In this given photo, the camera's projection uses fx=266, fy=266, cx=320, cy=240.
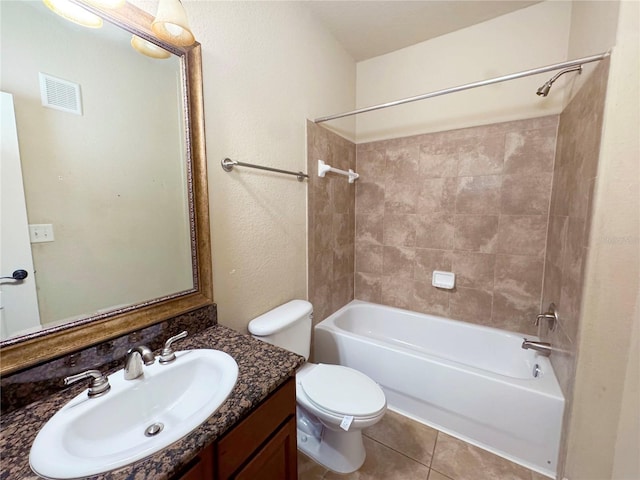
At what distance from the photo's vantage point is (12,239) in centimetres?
72

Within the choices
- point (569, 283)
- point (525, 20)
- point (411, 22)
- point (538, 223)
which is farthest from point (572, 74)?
point (569, 283)

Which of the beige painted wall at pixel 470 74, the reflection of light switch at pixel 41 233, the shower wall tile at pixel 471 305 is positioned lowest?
the shower wall tile at pixel 471 305

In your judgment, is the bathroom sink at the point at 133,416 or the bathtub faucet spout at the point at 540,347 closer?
the bathroom sink at the point at 133,416

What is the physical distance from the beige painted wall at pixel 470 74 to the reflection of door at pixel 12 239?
215 centimetres

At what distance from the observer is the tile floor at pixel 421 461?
1.35 m

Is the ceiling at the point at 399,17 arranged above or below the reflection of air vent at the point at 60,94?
above

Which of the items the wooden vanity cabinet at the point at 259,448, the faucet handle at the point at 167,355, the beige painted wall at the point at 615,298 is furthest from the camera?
the beige painted wall at the point at 615,298

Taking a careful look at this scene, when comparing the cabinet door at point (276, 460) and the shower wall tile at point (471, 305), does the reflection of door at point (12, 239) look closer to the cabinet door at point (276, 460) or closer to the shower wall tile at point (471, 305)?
the cabinet door at point (276, 460)

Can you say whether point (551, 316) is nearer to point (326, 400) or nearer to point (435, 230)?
point (435, 230)

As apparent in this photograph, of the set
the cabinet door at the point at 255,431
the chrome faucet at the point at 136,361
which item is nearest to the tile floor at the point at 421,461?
the cabinet door at the point at 255,431

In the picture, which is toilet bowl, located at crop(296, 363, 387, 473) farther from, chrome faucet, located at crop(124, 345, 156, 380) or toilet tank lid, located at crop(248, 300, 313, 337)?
chrome faucet, located at crop(124, 345, 156, 380)

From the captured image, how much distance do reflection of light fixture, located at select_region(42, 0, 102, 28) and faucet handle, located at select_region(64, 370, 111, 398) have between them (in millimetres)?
1051

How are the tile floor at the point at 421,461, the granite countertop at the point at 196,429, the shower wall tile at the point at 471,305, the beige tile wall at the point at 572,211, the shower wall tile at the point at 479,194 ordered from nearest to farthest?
1. the granite countertop at the point at 196,429
2. the beige tile wall at the point at 572,211
3. the tile floor at the point at 421,461
4. the shower wall tile at the point at 479,194
5. the shower wall tile at the point at 471,305

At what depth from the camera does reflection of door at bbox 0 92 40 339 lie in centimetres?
69
